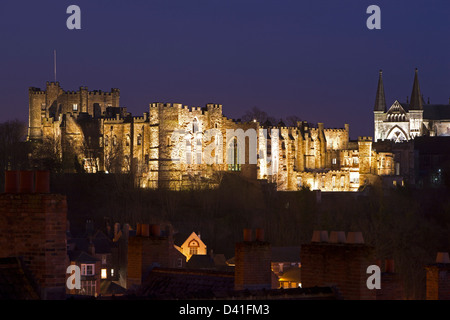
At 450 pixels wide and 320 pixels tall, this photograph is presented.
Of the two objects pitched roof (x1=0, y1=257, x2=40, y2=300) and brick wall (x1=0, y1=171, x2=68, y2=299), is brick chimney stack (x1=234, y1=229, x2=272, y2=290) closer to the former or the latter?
brick wall (x1=0, y1=171, x2=68, y2=299)

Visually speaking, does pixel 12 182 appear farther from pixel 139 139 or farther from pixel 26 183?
pixel 139 139

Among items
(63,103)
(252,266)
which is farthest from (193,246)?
(252,266)

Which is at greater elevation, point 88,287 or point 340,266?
point 340,266

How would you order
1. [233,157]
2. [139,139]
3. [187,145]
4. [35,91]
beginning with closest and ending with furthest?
[187,145], [139,139], [233,157], [35,91]

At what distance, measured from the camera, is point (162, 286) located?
20812mm

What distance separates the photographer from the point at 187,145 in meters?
84.7

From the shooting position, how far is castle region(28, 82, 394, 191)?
84438 mm

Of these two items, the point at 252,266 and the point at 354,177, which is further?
the point at 354,177

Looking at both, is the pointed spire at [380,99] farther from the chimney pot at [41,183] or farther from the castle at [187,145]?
the chimney pot at [41,183]

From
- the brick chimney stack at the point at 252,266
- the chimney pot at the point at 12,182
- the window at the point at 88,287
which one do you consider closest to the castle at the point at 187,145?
the window at the point at 88,287

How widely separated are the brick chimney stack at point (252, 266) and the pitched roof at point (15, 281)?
5751 millimetres

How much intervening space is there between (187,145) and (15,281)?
70.1 m

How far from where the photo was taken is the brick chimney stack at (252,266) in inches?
775

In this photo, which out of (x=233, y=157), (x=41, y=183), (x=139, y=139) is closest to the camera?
(x=41, y=183)
